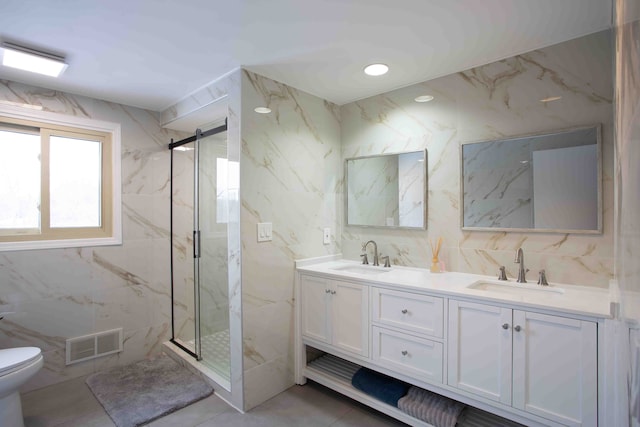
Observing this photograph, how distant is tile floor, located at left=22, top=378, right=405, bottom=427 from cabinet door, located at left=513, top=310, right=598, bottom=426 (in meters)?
0.86

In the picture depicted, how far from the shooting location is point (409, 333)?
6.53ft

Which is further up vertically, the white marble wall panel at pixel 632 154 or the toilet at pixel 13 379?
the white marble wall panel at pixel 632 154

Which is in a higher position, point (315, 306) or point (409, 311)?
point (409, 311)

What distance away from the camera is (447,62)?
7.12 ft

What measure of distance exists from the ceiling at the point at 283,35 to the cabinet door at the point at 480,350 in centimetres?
151

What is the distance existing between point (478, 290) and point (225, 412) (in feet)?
6.03

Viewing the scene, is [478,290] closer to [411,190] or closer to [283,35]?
[411,190]

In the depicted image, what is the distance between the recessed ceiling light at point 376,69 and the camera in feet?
7.33

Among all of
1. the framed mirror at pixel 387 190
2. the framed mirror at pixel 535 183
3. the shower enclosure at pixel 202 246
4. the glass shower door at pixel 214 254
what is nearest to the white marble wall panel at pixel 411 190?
the framed mirror at pixel 387 190

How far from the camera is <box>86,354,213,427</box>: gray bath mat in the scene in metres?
2.19

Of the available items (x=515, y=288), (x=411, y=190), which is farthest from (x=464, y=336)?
(x=411, y=190)

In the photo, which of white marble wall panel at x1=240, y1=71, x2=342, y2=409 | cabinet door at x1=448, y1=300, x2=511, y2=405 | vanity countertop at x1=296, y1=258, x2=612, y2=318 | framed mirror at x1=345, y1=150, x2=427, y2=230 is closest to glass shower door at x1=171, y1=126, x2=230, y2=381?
white marble wall panel at x1=240, y1=71, x2=342, y2=409

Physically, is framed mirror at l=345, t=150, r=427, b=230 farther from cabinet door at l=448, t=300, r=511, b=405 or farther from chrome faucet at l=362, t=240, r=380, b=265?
cabinet door at l=448, t=300, r=511, b=405

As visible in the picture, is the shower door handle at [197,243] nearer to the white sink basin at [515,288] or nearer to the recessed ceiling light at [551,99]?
the white sink basin at [515,288]
